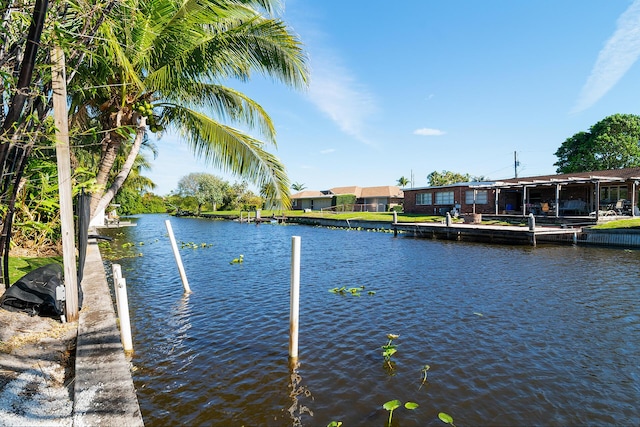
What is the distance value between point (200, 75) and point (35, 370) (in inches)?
261

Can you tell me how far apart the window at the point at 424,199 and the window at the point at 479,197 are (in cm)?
411

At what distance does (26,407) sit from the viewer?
3301mm

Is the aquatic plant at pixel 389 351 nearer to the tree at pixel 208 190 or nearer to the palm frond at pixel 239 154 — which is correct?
the palm frond at pixel 239 154

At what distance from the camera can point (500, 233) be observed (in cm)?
2108

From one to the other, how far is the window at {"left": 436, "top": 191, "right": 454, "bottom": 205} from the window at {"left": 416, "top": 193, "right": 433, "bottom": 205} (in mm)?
944

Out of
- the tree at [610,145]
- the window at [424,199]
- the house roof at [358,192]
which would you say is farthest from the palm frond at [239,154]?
the tree at [610,145]

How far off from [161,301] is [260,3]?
7.61m

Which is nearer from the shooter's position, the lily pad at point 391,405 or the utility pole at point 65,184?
the lily pad at point 391,405

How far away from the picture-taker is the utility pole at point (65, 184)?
4391 mm

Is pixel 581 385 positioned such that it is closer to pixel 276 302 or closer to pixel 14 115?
pixel 276 302

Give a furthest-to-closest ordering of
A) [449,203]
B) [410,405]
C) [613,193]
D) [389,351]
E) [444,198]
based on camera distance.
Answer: [444,198], [449,203], [613,193], [389,351], [410,405]

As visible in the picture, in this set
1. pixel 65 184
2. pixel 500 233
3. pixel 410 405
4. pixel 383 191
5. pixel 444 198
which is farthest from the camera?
pixel 383 191

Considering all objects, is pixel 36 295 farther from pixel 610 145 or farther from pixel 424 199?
pixel 610 145

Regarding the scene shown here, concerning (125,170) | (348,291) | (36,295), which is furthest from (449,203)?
(36,295)
